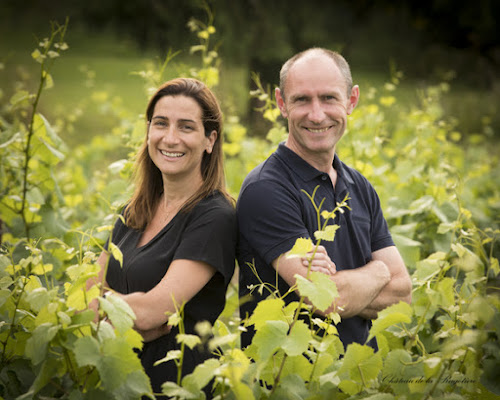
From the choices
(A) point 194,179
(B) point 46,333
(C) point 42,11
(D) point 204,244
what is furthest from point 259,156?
(C) point 42,11

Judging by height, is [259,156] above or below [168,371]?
above

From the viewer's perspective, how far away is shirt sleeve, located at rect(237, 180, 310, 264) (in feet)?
7.02

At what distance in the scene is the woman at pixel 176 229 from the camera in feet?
6.82

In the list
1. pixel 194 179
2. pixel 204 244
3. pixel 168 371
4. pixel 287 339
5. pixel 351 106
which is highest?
pixel 351 106

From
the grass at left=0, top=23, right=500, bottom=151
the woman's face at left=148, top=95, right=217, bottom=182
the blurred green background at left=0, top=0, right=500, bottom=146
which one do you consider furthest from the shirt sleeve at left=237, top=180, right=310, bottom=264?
the grass at left=0, top=23, right=500, bottom=151

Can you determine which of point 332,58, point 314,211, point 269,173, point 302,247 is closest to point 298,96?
point 332,58

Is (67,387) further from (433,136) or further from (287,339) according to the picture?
(433,136)

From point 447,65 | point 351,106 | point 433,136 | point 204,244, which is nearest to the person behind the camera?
point 204,244

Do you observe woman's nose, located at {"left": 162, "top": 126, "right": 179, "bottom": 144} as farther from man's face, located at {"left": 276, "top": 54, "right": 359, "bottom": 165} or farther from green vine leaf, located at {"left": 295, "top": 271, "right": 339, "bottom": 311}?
green vine leaf, located at {"left": 295, "top": 271, "right": 339, "bottom": 311}

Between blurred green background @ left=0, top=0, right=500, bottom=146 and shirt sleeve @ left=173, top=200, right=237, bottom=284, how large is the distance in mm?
4406

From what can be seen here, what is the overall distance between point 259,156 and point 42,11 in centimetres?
1692

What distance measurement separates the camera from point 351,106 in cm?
257

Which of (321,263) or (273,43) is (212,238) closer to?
(321,263)

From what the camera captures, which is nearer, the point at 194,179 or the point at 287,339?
the point at 287,339
